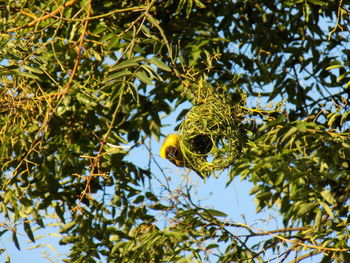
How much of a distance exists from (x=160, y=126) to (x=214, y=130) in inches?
26.7

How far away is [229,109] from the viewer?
2365 millimetres

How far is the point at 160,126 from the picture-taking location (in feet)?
9.86

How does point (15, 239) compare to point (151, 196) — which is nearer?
point (15, 239)

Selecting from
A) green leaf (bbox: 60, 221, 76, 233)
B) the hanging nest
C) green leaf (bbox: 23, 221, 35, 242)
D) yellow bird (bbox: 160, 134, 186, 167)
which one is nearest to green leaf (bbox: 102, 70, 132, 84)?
the hanging nest

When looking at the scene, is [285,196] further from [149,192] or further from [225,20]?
[225,20]

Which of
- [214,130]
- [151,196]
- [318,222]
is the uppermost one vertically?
[151,196]

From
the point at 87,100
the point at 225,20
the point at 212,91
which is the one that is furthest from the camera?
the point at 225,20

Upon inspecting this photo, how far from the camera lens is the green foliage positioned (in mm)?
2646

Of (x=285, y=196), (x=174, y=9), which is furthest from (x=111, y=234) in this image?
(x=174, y=9)

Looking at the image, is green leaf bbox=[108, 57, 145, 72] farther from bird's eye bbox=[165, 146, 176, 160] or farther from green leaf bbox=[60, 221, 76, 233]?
green leaf bbox=[60, 221, 76, 233]

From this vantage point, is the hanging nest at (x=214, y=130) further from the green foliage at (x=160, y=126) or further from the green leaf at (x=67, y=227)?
the green leaf at (x=67, y=227)

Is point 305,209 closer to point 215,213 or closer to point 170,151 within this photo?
point 215,213

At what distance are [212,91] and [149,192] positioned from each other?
0.98 m

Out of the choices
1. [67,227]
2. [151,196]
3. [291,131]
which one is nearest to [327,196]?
[291,131]
